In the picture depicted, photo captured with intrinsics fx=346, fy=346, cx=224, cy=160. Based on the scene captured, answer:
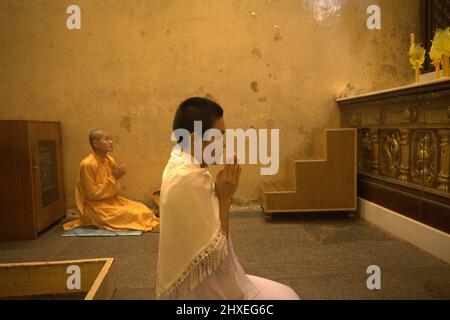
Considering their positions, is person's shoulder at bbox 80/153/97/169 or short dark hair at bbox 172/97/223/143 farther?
person's shoulder at bbox 80/153/97/169

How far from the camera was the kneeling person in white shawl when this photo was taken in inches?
49.5

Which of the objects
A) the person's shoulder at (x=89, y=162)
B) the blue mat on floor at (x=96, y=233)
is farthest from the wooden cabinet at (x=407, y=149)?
the person's shoulder at (x=89, y=162)

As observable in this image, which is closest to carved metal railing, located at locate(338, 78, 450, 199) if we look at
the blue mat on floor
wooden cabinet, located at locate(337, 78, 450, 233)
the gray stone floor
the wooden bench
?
wooden cabinet, located at locate(337, 78, 450, 233)

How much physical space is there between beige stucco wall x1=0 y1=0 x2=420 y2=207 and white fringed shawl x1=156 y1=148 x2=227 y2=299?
334 centimetres

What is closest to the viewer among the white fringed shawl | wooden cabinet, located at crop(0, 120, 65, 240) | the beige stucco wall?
the white fringed shawl

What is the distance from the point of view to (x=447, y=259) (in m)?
2.66

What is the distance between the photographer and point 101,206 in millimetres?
3881

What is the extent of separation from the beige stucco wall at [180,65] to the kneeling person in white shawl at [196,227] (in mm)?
3225

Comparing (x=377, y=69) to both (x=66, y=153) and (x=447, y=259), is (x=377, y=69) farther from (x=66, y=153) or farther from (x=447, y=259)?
(x=66, y=153)

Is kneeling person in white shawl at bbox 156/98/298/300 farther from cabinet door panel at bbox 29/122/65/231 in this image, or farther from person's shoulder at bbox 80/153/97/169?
cabinet door panel at bbox 29/122/65/231

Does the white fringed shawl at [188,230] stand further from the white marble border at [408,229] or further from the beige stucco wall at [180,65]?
the beige stucco wall at [180,65]

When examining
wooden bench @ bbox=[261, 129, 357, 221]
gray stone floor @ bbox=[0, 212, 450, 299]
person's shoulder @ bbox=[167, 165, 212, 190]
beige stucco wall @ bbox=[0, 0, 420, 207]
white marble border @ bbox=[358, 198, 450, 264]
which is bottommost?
gray stone floor @ bbox=[0, 212, 450, 299]

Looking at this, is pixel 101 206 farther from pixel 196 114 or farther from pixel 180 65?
pixel 196 114
